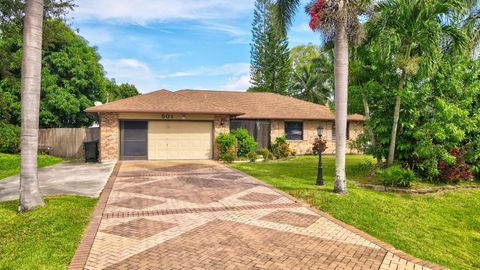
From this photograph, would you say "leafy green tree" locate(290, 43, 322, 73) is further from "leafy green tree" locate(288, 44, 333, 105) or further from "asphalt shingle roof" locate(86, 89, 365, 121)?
"asphalt shingle roof" locate(86, 89, 365, 121)

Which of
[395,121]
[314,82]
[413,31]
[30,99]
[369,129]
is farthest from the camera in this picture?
[314,82]

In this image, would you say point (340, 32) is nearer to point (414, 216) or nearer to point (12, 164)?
point (414, 216)

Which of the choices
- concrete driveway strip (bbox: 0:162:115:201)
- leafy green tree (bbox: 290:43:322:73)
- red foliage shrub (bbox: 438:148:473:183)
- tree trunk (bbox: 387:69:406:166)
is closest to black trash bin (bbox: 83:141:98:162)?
concrete driveway strip (bbox: 0:162:115:201)

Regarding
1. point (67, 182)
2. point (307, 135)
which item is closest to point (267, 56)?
point (307, 135)

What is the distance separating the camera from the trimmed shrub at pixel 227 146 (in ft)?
57.7

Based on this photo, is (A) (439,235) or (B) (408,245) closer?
(B) (408,245)

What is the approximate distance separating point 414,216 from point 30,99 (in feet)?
30.4

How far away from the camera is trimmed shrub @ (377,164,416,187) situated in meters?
10.4

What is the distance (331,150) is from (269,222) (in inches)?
676

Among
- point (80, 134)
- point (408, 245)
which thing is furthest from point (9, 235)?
point (80, 134)

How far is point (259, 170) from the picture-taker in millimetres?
14289

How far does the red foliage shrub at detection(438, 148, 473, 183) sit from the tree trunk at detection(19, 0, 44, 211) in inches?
478

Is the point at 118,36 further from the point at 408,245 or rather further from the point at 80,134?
the point at 408,245

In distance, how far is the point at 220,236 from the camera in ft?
18.9
